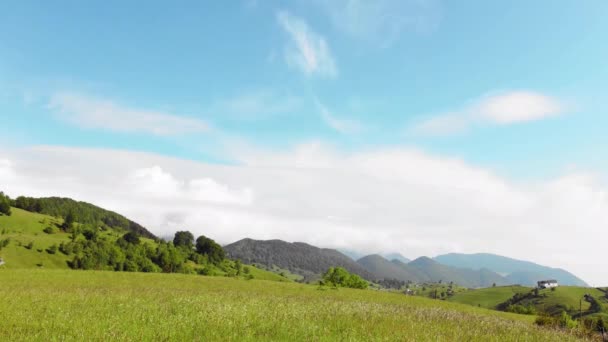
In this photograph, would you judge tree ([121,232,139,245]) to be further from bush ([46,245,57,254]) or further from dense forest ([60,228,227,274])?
bush ([46,245,57,254])

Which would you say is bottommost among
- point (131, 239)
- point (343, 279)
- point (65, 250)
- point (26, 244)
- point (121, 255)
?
point (65, 250)

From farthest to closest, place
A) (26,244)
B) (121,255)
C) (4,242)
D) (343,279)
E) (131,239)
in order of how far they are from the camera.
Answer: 1. (131,239)
2. (121,255)
3. (26,244)
4. (4,242)
5. (343,279)

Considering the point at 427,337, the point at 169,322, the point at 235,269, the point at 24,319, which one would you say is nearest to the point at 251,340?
the point at 169,322

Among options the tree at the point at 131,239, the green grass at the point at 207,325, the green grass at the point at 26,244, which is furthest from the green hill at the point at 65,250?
the green grass at the point at 207,325

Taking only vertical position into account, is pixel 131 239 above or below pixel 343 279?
above

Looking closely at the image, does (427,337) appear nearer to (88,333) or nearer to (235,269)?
(88,333)

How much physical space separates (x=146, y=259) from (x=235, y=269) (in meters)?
54.3

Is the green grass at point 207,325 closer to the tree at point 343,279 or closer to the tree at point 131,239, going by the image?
the tree at point 343,279

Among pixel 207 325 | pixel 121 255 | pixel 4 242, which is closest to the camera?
pixel 207 325

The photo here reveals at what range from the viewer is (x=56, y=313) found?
12.3 meters

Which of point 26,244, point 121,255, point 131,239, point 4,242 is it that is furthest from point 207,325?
point 131,239

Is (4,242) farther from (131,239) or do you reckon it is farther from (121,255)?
(131,239)

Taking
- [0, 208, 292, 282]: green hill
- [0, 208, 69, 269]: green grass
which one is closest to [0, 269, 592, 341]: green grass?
[0, 208, 292, 282]: green hill

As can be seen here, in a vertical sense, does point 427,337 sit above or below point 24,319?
above
